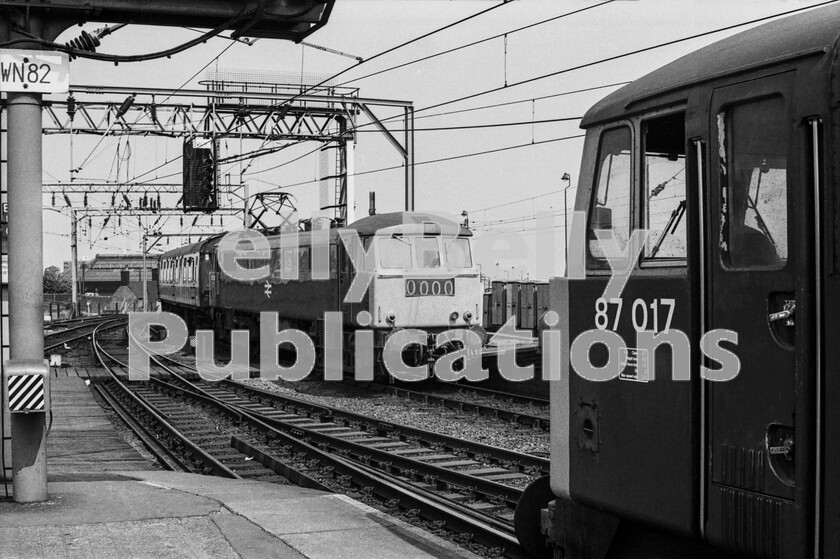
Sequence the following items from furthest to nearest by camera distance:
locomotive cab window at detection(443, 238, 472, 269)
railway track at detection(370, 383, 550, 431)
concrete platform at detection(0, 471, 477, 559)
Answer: locomotive cab window at detection(443, 238, 472, 269) < railway track at detection(370, 383, 550, 431) < concrete platform at detection(0, 471, 477, 559)

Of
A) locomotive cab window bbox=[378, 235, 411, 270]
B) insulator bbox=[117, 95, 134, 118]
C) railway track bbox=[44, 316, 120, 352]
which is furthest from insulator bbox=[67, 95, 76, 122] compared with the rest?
locomotive cab window bbox=[378, 235, 411, 270]

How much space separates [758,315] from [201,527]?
4.95m

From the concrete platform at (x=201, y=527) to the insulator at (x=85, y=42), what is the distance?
3938 millimetres

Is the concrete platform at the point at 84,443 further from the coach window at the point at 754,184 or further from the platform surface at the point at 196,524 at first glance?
the coach window at the point at 754,184

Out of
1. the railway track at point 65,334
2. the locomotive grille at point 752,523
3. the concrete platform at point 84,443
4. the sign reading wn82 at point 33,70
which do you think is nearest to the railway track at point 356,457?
the concrete platform at point 84,443

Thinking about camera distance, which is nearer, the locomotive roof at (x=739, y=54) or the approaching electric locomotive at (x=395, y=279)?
the locomotive roof at (x=739, y=54)

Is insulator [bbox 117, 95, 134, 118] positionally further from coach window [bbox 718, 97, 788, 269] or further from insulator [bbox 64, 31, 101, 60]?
coach window [bbox 718, 97, 788, 269]

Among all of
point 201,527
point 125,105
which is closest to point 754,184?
point 201,527

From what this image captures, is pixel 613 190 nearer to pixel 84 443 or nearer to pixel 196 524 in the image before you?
pixel 196 524

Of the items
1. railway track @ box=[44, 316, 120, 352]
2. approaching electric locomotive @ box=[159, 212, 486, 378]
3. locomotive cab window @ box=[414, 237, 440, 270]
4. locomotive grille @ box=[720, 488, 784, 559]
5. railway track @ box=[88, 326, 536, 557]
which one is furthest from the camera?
railway track @ box=[44, 316, 120, 352]

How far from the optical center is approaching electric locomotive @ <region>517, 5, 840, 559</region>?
3.62m

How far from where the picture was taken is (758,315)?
3877mm

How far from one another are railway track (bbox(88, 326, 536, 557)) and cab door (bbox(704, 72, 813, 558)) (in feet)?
11.4

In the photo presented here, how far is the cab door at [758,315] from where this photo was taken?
3.69 meters
